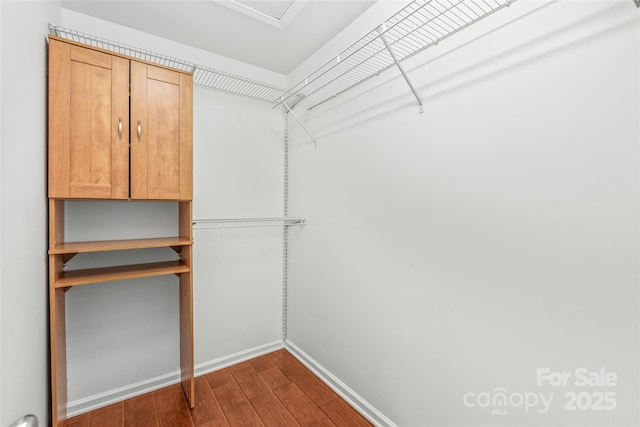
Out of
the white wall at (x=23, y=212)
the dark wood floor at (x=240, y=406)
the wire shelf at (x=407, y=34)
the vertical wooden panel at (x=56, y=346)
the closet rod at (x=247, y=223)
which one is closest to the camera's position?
the white wall at (x=23, y=212)

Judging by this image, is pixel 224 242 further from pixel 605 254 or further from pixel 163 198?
pixel 605 254

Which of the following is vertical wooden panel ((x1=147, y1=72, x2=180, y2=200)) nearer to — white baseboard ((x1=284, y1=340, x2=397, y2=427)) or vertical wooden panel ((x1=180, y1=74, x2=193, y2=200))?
vertical wooden panel ((x1=180, y1=74, x2=193, y2=200))

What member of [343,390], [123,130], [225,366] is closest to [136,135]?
[123,130]

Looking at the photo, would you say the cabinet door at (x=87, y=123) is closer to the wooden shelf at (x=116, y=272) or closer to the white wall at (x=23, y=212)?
the white wall at (x=23, y=212)

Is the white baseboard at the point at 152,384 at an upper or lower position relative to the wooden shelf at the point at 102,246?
lower

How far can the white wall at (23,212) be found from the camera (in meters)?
0.82

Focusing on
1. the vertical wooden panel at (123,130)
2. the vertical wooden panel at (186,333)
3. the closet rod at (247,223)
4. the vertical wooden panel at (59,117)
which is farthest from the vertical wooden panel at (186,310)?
the vertical wooden panel at (59,117)

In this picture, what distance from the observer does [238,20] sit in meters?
1.74

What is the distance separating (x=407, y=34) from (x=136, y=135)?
1.51 meters

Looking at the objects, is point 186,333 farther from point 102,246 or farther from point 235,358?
point 102,246

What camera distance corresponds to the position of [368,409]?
1.66 meters

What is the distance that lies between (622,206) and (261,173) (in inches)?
84.4

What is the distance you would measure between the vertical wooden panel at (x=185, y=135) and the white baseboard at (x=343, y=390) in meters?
1.58

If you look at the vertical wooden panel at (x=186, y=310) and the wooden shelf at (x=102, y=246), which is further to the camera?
the vertical wooden panel at (x=186, y=310)
